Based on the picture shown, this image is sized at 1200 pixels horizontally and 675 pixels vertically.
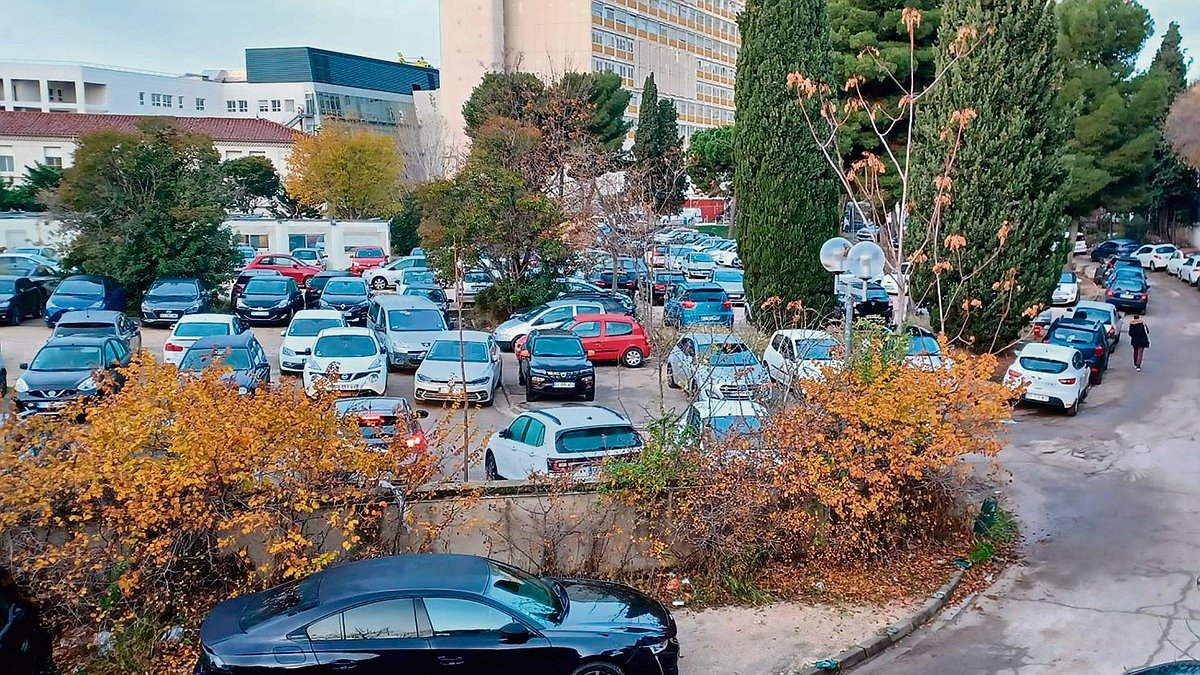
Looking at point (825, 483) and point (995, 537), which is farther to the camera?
point (995, 537)

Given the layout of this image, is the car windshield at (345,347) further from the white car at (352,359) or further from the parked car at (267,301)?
the parked car at (267,301)

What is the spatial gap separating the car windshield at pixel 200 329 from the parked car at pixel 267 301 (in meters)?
7.52

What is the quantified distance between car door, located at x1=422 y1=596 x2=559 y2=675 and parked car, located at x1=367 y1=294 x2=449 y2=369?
51.2ft

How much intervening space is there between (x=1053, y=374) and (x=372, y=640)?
17507mm

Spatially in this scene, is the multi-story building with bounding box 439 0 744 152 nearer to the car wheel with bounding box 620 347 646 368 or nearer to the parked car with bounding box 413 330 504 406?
the car wheel with bounding box 620 347 646 368

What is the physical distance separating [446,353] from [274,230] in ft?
97.0

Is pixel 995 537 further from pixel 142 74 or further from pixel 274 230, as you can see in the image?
pixel 142 74

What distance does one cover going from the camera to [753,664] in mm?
9516

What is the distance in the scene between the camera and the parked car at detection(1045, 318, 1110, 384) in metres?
24.3

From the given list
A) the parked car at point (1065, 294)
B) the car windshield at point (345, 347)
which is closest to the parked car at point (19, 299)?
the car windshield at point (345, 347)

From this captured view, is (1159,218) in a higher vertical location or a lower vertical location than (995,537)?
higher

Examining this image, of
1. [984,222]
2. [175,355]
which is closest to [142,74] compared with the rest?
[175,355]

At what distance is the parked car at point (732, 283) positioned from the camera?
36250 mm

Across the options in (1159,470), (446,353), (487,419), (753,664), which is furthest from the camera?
(446,353)
